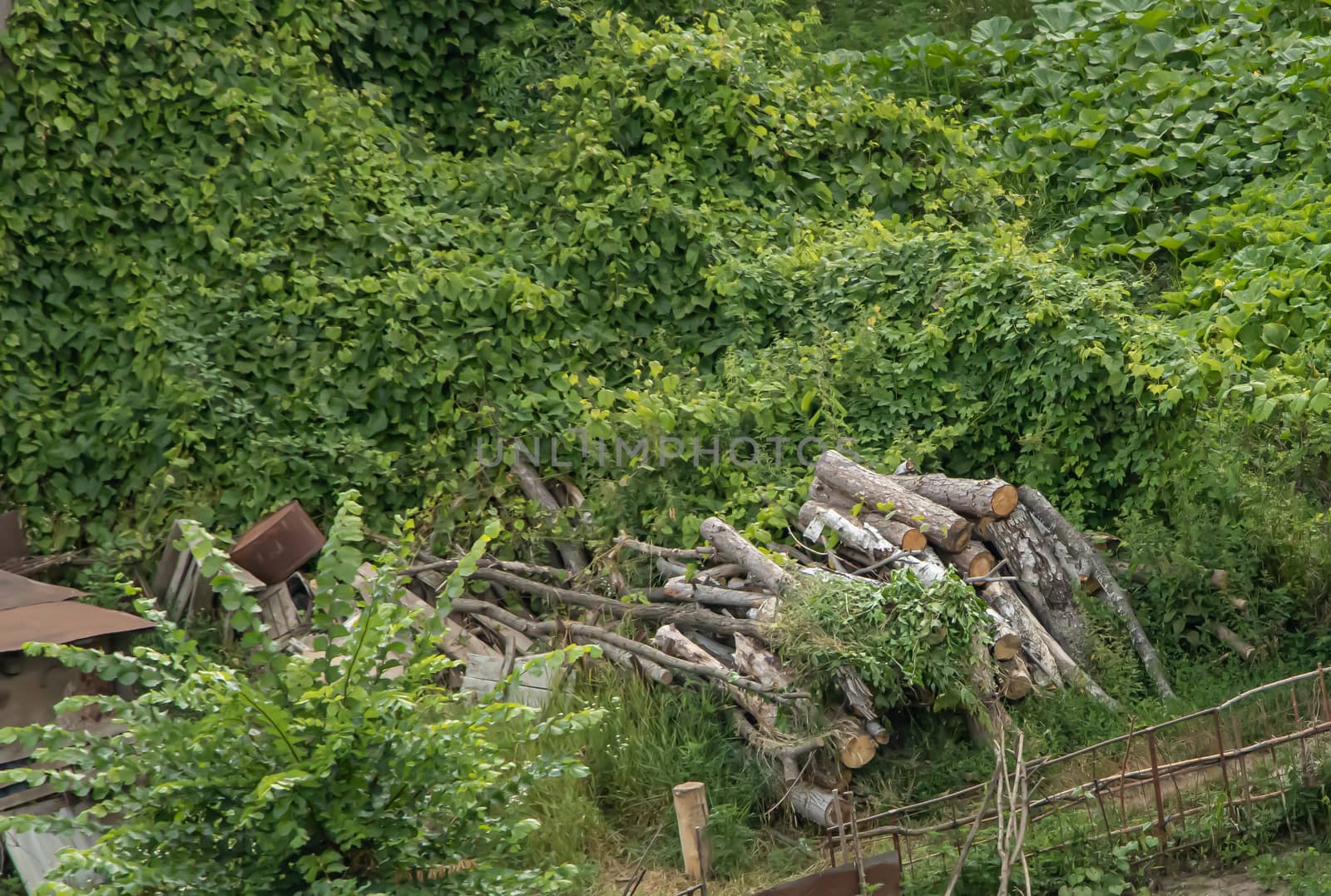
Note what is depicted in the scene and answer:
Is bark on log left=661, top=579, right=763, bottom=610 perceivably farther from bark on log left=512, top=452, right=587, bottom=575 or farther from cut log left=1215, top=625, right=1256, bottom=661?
cut log left=1215, top=625, right=1256, bottom=661

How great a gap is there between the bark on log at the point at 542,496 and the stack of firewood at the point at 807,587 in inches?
6.7

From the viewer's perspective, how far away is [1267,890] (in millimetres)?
5434

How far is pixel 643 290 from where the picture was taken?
9.57 m

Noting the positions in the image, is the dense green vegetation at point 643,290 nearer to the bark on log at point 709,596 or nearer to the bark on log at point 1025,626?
the bark on log at point 1025,626

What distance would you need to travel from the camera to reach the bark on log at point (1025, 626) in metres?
7.15

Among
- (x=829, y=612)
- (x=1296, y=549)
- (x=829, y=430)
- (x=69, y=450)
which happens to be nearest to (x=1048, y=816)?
(x=829, y=612)

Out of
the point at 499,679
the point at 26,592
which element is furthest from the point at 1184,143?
the point at 26,592

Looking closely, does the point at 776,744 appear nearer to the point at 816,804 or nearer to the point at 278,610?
the point at 816,804

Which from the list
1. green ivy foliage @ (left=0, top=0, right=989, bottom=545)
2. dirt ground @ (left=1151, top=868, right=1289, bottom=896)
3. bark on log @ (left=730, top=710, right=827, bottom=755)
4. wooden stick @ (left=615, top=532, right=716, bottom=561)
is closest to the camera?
dirt ground @ (left=1151, top=868, right=1289, bottom=896)

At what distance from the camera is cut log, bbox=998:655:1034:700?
273 inches

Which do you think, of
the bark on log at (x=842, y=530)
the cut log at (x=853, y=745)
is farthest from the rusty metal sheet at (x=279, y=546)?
the cut log at (x=853, y=745)

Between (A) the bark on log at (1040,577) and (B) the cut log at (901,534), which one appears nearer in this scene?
(B) the cut log at (901,534)

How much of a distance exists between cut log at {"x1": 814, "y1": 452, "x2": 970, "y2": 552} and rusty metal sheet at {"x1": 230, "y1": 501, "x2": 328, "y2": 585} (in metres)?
3.08

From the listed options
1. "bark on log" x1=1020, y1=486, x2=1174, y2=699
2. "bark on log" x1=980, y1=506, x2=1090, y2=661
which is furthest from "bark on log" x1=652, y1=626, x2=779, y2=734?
"bark on log" x1=1020, y1=486, x2=1174, y2=699
